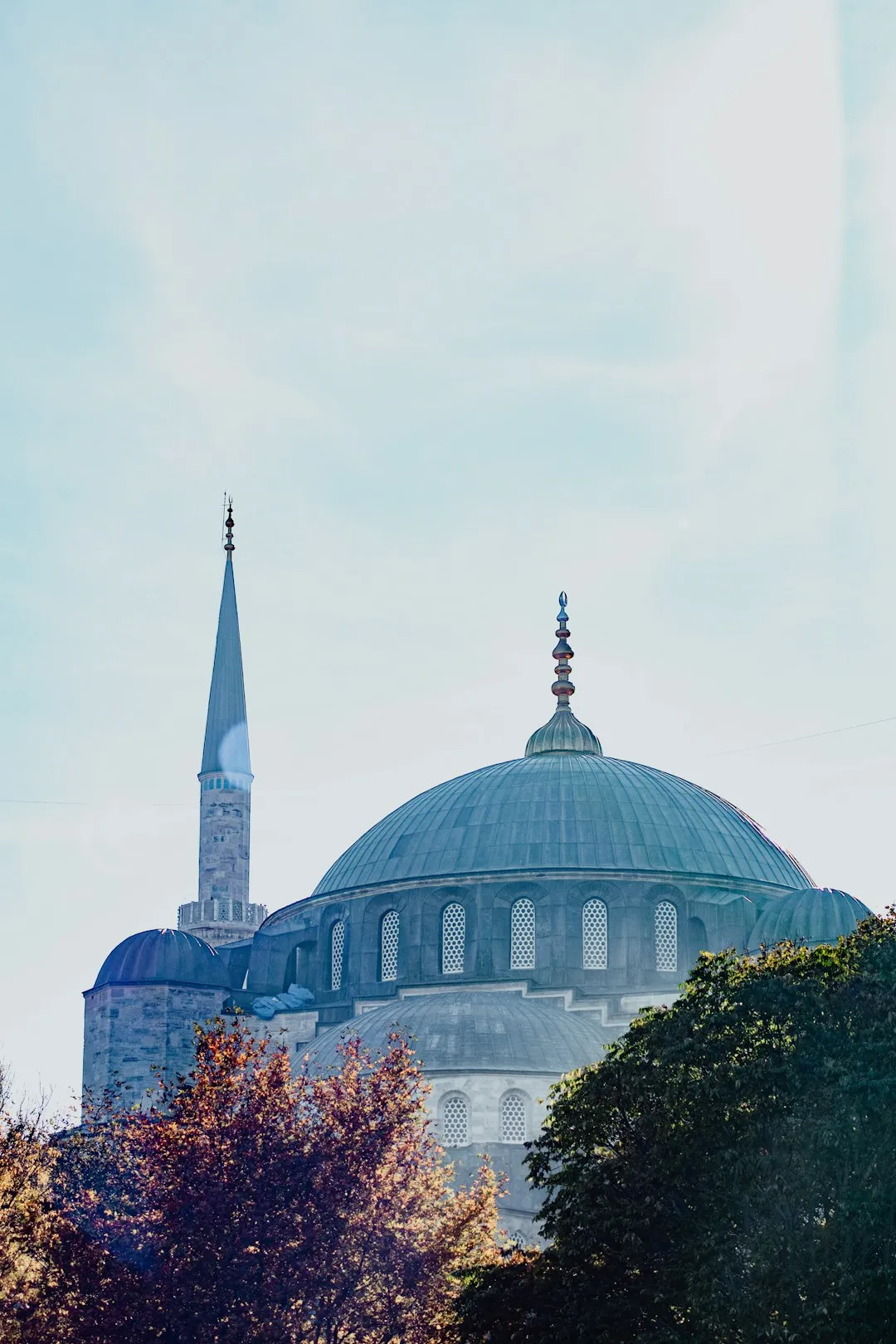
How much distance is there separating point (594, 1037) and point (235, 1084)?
22.3m

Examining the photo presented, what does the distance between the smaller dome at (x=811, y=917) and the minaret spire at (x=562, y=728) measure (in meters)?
10.8

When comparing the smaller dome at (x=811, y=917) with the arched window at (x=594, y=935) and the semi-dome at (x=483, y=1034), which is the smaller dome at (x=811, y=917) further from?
the semi-dome at (x=483, y=1034)

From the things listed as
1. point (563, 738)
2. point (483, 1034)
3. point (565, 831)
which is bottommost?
point (483, 1034)

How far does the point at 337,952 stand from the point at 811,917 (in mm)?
12776

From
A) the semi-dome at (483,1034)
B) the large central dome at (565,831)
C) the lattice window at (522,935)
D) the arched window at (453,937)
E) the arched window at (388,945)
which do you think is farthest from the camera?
the arched window at (388,945)

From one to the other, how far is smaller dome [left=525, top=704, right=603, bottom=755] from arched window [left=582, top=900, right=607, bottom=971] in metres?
9.89

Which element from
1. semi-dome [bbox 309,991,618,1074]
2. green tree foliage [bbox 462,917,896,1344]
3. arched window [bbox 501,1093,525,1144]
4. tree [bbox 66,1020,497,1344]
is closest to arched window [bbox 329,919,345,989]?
semi-dome [bbox 309,991,618,1074]

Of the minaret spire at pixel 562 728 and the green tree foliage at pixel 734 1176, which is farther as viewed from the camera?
the minaret spire at pixel 562 728

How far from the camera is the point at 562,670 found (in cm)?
6525

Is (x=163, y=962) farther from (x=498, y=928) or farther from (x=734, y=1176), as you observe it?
(x=734, y=1176)

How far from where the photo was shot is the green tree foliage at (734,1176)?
2294 cm

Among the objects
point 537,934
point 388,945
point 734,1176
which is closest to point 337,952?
point 388,945

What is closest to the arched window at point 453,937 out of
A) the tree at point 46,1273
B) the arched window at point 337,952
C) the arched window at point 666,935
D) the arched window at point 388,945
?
the arched window at point 388,945

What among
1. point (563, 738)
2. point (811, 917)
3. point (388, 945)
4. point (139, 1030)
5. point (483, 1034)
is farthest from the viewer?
point (563, 738)
